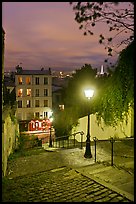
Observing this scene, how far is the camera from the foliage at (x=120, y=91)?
6.21 meters

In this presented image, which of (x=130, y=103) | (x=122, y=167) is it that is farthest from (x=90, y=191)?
(x=130, y=103)

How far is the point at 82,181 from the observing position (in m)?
6.77

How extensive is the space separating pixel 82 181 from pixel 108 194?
112cm

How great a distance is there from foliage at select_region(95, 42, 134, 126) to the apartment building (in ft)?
100

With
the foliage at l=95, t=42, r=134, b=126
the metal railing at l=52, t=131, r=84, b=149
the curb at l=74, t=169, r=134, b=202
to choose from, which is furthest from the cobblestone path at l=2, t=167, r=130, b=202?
the metal railing at l=52, t=131, r=84, b=149

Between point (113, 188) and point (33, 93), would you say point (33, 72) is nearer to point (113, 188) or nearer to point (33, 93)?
point (33, 93)

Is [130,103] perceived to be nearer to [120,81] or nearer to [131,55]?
[120,81]

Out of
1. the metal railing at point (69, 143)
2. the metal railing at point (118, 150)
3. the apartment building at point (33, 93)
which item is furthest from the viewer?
the apartment building at point (33, 93)

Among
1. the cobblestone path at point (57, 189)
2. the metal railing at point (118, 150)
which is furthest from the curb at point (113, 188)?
the metal railing at point (118, 150)

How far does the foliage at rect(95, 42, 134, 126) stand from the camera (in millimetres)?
6207

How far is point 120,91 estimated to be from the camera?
22.3ft

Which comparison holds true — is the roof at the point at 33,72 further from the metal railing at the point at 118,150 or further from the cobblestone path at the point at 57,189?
the cobblestone path at the point at 57,189

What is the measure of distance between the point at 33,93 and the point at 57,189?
3262 centimetres

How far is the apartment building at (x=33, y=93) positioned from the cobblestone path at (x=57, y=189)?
101 ft
